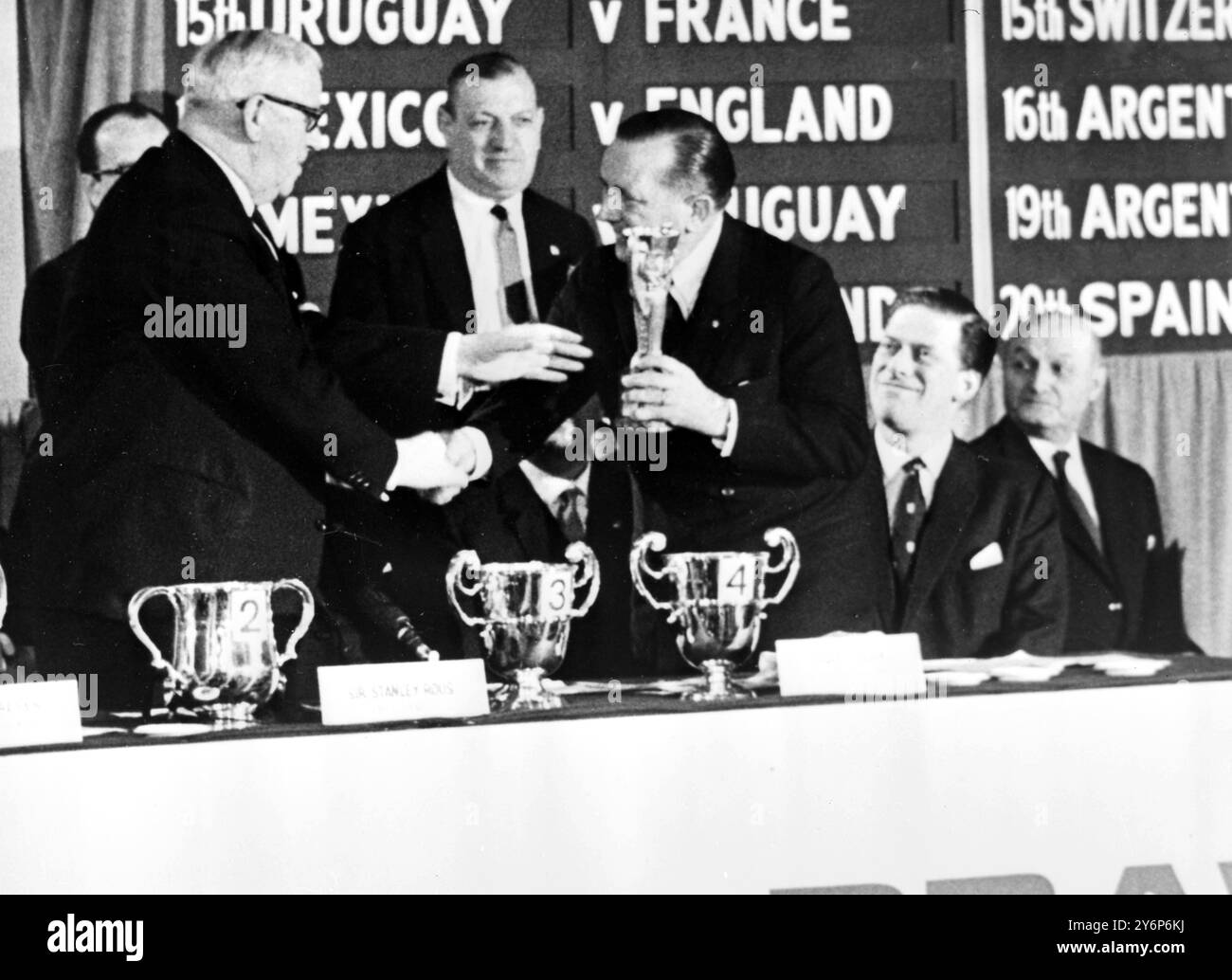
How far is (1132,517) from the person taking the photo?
2.68 m

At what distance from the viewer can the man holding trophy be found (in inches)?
97.7

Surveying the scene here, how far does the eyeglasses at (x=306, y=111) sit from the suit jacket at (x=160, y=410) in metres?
0.15

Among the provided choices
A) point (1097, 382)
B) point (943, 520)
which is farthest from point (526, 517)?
point (1097, 382)

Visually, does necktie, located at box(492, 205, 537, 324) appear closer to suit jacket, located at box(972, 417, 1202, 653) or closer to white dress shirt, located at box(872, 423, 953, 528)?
white dress shirt, located at box(872, 423, 953, 528)

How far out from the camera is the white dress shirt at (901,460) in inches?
102

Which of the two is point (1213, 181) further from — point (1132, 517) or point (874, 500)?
point (874, 500)

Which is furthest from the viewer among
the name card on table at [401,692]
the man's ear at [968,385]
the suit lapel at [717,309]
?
the man's ear at [968,385]

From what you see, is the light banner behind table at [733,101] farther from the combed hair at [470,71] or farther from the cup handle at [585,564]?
the cup handle at [585,564]

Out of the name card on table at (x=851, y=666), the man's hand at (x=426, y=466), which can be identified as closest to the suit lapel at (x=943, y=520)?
the name card on table at (x=851, y=666)

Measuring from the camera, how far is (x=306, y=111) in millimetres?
2410

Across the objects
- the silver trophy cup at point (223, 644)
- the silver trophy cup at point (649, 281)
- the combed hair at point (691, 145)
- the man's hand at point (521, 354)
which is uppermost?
the combed hair at point (691, 145)

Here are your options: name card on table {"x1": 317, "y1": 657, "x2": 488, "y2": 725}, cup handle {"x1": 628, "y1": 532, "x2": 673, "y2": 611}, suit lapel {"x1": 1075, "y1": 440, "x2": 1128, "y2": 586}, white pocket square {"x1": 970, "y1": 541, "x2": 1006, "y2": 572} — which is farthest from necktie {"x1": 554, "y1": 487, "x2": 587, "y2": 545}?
suit lapel {"x1": 1075, "y1": 440, "x2": 1128, "y2": 586}

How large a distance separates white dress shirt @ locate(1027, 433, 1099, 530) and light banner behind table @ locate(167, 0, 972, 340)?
1.18 feet
